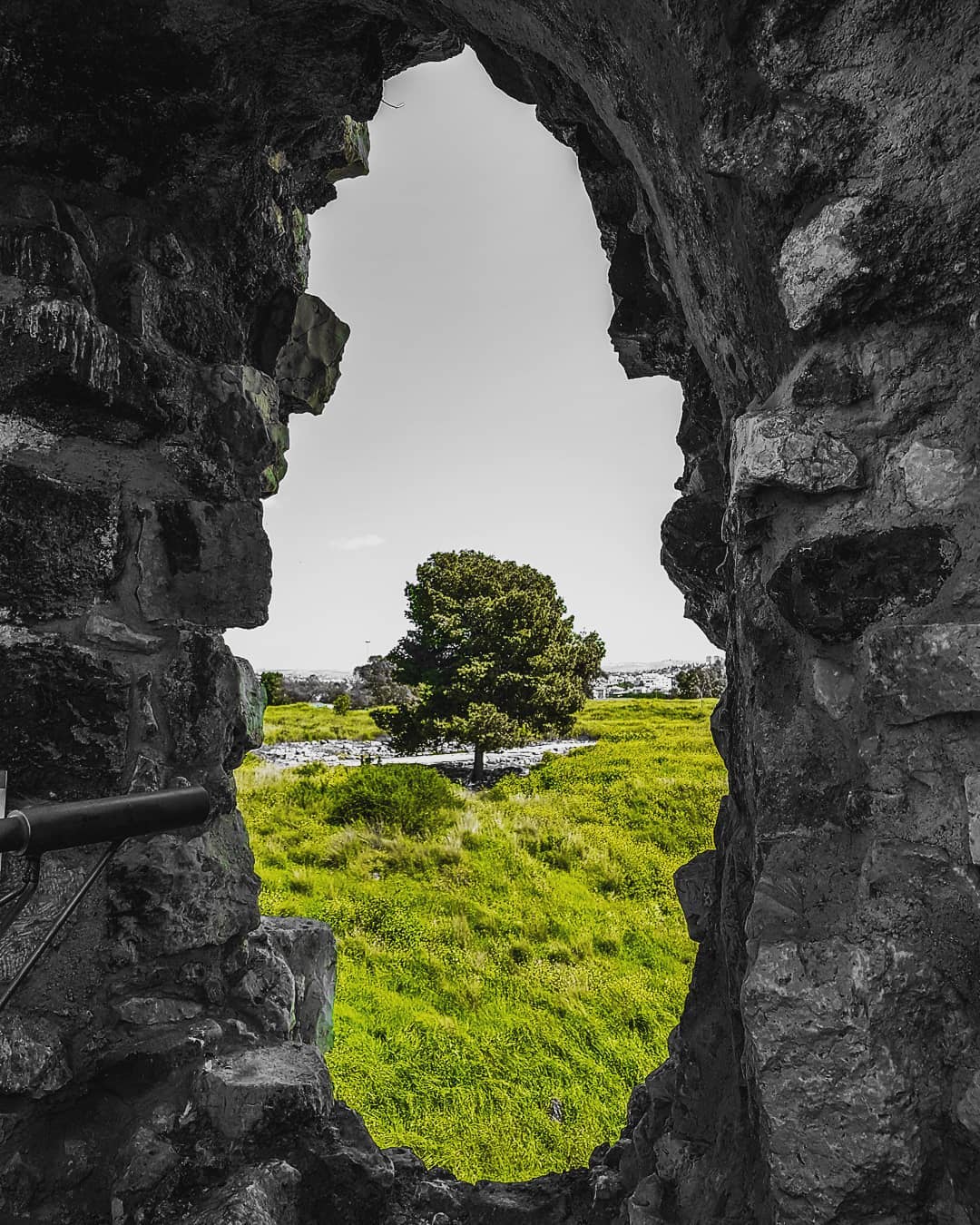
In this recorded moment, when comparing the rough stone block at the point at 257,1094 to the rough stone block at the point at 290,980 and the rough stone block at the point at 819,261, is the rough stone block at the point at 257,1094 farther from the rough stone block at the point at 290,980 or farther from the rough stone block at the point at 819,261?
the rough stone block at the point at 819,261

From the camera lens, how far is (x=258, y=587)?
78.3 inches

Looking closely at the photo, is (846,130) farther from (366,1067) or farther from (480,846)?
(480,846)

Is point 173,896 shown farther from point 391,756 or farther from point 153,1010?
point 391,756

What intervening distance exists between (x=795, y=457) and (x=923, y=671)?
32 centimetres

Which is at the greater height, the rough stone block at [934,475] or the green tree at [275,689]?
the rough stone block at [934,475]

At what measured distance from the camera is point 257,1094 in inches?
62.7

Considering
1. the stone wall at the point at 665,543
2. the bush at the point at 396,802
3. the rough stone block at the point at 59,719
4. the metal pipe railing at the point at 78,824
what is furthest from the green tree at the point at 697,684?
the metal pipe railing at the point at 78,824

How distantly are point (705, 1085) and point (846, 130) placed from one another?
165 cm

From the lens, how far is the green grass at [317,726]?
21.4 metres

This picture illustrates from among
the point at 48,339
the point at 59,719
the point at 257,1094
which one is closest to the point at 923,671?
the point at 257,1094

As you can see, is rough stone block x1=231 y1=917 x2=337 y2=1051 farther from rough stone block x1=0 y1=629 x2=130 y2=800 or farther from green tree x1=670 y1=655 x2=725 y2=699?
green tree x1=670 y1=655 x2=725 y2=699

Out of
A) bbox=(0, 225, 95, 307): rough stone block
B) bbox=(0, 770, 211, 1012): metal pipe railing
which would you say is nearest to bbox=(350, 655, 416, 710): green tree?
bbox=(0, 225, 95, 307): rough stone block

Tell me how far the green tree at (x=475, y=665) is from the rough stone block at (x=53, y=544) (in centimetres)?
1199

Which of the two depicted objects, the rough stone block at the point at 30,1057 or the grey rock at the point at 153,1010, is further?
the grey rock at the point at 153,1010
